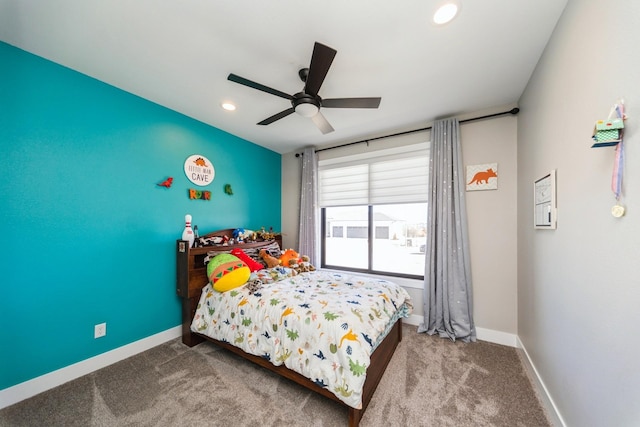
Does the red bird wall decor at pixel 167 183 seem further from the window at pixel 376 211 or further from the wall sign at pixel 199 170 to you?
the window at pixel 376 211

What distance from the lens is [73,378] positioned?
1938mm

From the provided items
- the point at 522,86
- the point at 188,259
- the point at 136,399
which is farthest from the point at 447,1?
the point at 136,399

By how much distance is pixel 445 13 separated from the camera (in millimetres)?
1424

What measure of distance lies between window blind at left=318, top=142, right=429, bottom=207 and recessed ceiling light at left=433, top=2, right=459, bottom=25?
5.28 feet

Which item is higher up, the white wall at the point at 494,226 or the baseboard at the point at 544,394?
the white wall at the point at 494,226

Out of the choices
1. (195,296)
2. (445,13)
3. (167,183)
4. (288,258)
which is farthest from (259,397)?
(445,13)

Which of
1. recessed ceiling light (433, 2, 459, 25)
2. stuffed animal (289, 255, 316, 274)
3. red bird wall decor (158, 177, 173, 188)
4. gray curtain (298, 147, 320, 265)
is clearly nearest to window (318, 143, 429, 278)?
gray curtain (298, 147, 320, 265)

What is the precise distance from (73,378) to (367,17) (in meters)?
3.56

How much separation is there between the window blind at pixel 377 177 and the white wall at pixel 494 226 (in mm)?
534

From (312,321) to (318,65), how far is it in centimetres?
175

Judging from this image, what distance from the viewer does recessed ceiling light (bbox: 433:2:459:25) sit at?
4.50 feet

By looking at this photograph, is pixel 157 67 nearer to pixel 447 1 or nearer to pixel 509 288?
pixel 447 1

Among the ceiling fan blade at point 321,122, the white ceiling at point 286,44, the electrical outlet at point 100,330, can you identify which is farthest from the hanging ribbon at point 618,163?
the electrical outlet at point 100,330

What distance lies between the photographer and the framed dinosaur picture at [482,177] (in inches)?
101
